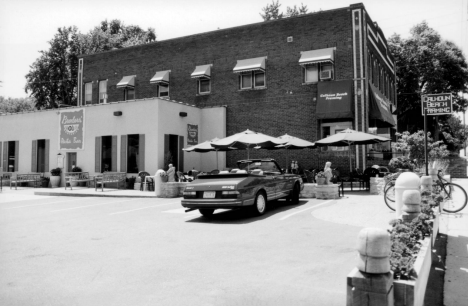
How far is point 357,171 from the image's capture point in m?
18.6

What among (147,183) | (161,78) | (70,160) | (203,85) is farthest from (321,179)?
(70,160)

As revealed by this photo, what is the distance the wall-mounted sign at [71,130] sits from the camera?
2194 cm

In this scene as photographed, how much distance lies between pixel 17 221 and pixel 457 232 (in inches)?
419

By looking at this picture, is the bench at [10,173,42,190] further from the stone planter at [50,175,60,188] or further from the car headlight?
the car headlight

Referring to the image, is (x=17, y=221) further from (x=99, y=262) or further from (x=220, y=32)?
(x=220, y=32)

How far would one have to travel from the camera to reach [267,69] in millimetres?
22547

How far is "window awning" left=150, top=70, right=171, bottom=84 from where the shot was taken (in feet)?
83.7

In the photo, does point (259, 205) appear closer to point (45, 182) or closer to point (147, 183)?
point (147, 183)

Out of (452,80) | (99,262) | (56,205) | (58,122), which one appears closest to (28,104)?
(58,122)

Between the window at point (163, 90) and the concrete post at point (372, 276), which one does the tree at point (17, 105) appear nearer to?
the window at point (163, 90)

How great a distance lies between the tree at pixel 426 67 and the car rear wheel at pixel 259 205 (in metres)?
30.3

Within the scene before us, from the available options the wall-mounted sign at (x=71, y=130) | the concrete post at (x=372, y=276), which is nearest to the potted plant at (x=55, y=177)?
the wall-mounted sign at (x=71, y=130)

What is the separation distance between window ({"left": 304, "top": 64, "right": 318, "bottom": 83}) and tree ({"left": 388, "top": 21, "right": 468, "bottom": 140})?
18.6 m

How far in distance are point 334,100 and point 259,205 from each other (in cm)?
1217
